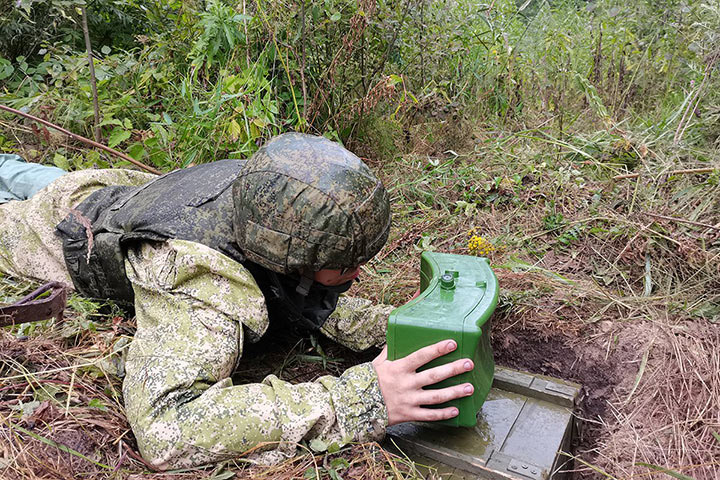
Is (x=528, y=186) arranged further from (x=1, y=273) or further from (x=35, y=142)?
(x=35, y=142)

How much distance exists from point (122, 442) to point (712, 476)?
173cm

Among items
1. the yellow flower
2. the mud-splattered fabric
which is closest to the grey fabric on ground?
the mud-splattered fabric

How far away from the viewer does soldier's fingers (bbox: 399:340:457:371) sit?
5.35ft

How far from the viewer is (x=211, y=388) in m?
1.66

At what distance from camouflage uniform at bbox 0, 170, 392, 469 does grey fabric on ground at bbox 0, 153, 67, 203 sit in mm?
1248

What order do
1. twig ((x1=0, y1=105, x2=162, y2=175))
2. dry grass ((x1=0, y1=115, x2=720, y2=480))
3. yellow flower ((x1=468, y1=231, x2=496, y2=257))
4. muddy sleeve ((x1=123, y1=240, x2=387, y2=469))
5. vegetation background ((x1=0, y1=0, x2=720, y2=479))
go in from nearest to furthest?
muddy sleeve ((x1=123, y1=240, x2=387, y2=469))
dry grass ((x1=0, y1=115, x2=720, y2=480))
vegetation background ((x1=0, y1=0, x2=720, y2=479))
yellow flower ((x1=468, y1=231, x2=496, y2=257))
twig ((x1=0, y1=105, x2=162, y2=175))

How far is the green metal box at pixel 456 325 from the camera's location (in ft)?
5.41

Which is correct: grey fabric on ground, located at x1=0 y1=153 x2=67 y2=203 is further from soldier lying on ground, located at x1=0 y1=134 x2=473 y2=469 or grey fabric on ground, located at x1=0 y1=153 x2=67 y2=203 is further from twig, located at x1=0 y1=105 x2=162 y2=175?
soldier lying on ground, located at x1=0 y1=134 x2=473 y2=469

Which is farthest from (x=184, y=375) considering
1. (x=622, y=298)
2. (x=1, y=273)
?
(x=622, y=298)

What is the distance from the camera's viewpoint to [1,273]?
8.45ft

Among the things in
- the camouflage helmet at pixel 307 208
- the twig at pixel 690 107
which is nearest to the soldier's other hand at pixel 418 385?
the camouflage helmet at pixel 307 208

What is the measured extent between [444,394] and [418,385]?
79 mm

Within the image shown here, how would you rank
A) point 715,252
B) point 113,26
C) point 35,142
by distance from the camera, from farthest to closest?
point 113,26 → point 35,142 → point 715,252

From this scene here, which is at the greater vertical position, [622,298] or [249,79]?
[249,79]
